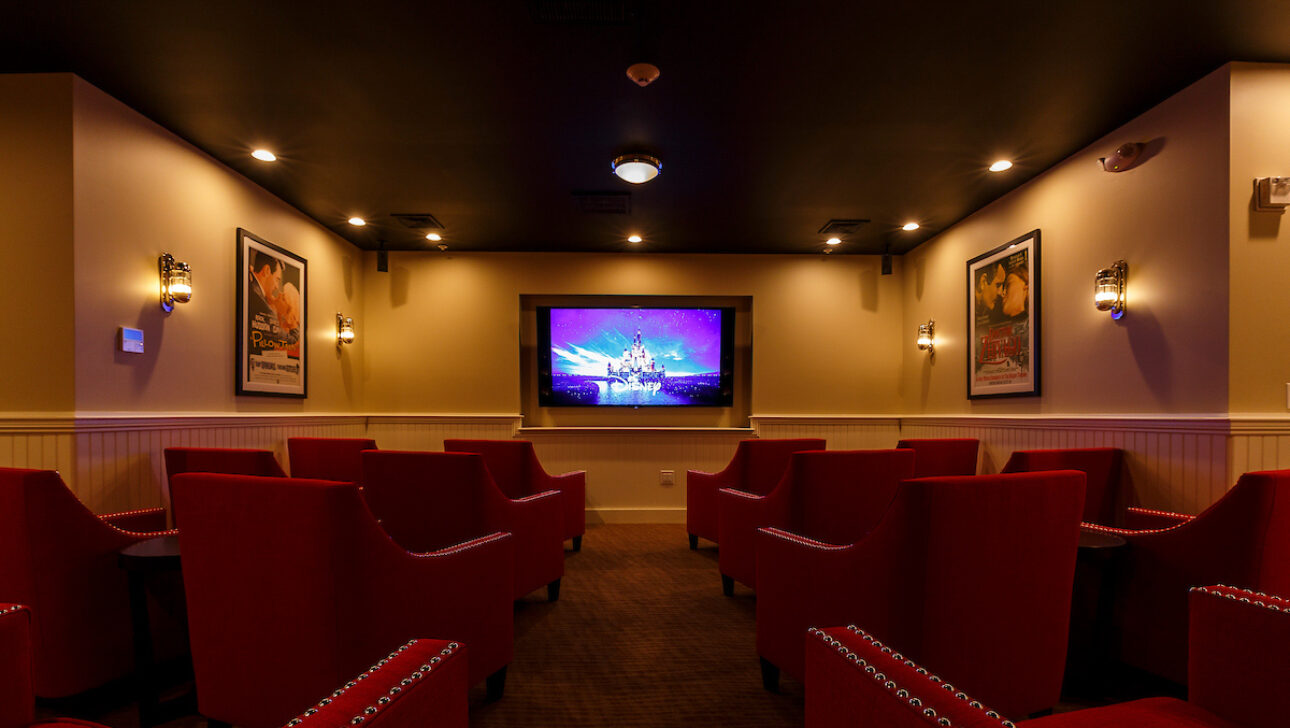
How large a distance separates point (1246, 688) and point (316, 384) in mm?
5642

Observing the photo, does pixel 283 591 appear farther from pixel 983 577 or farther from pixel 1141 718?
pixel 1141 718

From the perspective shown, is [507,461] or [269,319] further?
[269,319]

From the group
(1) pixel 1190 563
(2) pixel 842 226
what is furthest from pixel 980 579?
(2) pixel 842 226

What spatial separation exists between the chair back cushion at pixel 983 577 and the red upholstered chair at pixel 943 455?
2387mm

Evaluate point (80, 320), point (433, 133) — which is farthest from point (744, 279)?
point (80, 320)

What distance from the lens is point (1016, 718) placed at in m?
1.75

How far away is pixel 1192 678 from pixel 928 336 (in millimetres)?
4547

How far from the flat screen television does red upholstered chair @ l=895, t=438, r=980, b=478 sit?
2.36 m

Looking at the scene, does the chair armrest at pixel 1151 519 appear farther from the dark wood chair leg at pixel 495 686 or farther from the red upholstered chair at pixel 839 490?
the dark wood chair leg at pixel 495 686

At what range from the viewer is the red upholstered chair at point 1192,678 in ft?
2.98

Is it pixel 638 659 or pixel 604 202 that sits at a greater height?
pixel 604 202

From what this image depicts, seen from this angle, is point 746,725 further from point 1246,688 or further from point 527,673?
point 1246,688

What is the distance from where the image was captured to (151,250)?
3254 millimetres

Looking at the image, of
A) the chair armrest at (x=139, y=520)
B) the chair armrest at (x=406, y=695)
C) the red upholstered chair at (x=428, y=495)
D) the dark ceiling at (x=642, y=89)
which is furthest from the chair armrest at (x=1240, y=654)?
the chair armrest at (x=139, y=520)
